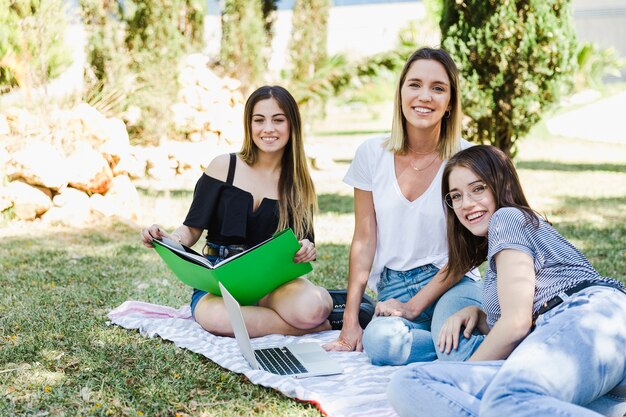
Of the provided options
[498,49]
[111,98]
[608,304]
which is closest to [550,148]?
[498,49]

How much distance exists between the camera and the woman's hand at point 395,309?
3.29 meters

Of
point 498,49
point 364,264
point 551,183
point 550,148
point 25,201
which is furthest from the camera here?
point 550,148

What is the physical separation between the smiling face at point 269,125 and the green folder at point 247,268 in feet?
1.99

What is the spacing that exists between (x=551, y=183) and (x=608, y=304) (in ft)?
26.5

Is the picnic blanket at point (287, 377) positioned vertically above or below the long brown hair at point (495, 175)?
below

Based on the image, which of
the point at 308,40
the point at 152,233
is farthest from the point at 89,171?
the point at 308,40

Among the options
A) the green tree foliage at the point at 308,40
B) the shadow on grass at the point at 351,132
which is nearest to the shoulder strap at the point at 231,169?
the green tree foliage at the point at 308,40

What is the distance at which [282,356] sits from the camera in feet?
10.8

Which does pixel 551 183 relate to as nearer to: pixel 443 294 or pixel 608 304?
pixel 443 294

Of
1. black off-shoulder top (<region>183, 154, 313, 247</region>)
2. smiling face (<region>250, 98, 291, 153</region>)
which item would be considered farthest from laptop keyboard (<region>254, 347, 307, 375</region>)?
smiling face (<region>250, 98, 291, 153</region>)

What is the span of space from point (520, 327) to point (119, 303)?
2.64 metres

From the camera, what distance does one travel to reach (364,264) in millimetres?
3486

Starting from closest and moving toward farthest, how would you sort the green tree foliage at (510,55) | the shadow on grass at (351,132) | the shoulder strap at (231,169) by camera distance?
the shoulder strap at (231,169) < the green tree foliage at (510,55) < the shadow on grass at (351,132)

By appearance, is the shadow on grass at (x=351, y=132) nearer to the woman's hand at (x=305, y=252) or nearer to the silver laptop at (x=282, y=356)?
the woman's hand at (x=305, y=252)
